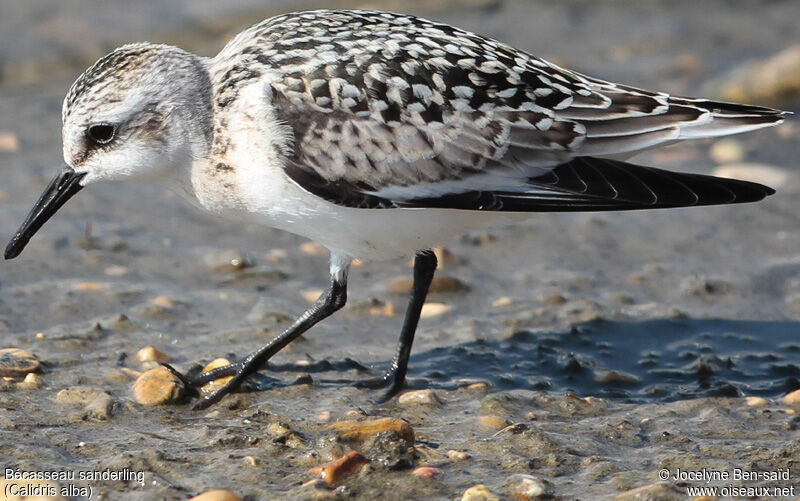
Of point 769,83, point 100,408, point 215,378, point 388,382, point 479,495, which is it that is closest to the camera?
point 479,495

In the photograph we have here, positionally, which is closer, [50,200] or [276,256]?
[50,200]

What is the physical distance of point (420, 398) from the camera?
19.6ft

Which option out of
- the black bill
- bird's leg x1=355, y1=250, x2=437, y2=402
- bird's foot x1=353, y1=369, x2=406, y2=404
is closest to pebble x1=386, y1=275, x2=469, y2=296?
bird's leg x1=355, y1=250, x2=437, y2=402

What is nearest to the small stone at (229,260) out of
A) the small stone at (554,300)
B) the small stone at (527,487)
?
the small stone at (554,300)

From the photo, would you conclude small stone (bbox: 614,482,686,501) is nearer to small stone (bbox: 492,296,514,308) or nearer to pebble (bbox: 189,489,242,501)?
pebble (bbox: 189,489,242,501)

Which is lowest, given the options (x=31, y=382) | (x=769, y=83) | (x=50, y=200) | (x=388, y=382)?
(x=31, y=382)

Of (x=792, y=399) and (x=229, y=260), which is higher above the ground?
(x=792, y=399)

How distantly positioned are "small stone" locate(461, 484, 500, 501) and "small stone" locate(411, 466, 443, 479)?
0.20m

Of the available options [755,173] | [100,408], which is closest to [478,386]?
[100,408]

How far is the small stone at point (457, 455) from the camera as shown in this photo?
17.3 feet

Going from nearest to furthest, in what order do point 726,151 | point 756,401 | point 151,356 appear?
1. point 756,401
2. point 151,356
3. point 726,151

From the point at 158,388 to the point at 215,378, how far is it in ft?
1.10

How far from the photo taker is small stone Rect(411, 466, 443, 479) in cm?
508

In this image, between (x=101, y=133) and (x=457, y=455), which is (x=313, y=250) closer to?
(x=101, y=133)
